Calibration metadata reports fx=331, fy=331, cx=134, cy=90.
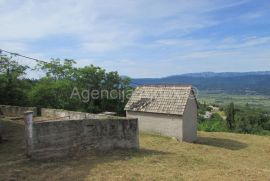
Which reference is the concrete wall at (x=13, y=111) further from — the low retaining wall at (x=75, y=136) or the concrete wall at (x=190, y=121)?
the low retaining wall at (x=75, y=136)

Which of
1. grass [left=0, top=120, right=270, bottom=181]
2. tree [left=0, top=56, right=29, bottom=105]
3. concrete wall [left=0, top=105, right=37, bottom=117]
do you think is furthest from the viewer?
tree [left=0, top=56, right=29, bottom=105]

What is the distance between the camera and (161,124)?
21781 mm

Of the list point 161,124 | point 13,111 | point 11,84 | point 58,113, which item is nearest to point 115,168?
point 58,113

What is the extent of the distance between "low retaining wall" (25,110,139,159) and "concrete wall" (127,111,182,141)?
302 inches

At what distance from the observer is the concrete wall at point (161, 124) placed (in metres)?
21.1

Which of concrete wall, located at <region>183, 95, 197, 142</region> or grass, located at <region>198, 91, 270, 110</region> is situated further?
grass, located at <region>198, 91, 270, 110</region>

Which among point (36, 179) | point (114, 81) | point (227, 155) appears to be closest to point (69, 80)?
point (114, 81)

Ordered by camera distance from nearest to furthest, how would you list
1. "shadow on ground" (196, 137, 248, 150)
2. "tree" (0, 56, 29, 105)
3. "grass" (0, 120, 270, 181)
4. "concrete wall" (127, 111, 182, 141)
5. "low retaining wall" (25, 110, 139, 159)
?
"grass" (0, 120, 270, 181)
"low retaining wall" (25, 110, 139, 159)
"shadow on ground" (196, 137, 248, 150)
"concrete wall" (127, 111, 182, 141)
"tree" (0, 56, 29, 105)

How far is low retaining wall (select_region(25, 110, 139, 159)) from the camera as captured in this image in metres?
11.0

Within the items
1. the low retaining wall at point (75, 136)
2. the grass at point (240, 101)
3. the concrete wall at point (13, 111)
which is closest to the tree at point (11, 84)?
the concrete wall at point (13, 111)

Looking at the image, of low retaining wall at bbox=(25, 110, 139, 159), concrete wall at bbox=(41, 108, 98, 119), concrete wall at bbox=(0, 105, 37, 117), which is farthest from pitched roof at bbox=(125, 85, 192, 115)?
low retaining wall at bbox=(25, 110, 139, 159)

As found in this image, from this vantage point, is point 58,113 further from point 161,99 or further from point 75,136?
point 75,136

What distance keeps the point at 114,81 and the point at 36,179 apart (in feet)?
90.8

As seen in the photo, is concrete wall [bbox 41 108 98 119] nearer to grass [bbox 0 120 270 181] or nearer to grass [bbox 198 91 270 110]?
grass [bbox 0 120 270 181]
